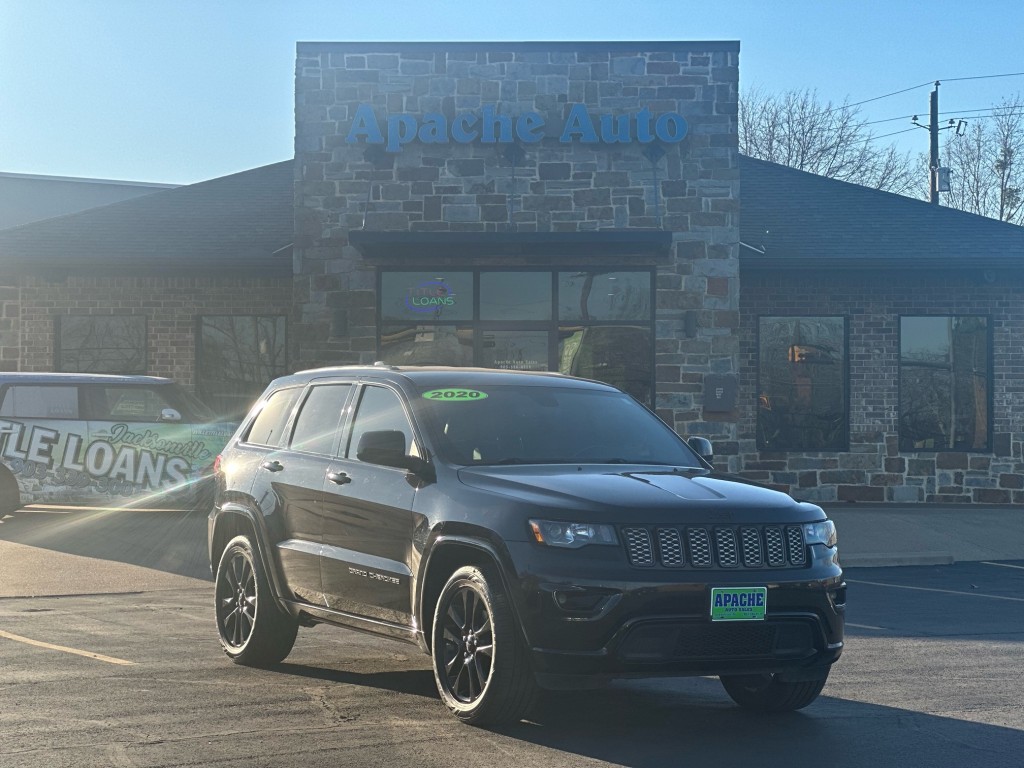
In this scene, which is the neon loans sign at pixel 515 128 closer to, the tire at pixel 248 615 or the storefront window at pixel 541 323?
the storefront window at pixel 541 323

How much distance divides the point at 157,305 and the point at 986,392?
12984mm

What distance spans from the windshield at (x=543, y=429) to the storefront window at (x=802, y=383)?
14.0 metres

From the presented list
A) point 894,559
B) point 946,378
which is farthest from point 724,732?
point 946,378

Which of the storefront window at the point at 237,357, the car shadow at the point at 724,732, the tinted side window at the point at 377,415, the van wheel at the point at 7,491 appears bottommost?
the car shadow at the point at 724,732

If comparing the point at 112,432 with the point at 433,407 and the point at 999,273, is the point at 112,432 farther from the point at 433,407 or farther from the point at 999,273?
the point at 999,273

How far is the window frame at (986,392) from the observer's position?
22.0 meters

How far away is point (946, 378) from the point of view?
2223 cm

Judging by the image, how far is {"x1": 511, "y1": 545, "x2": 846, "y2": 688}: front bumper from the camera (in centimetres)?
642

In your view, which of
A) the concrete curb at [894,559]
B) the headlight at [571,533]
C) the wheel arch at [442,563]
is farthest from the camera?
the concrete curb at [894,559]

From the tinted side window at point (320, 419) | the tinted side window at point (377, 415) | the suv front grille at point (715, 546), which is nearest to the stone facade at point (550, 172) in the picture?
the tinted side window at point (320, 419)

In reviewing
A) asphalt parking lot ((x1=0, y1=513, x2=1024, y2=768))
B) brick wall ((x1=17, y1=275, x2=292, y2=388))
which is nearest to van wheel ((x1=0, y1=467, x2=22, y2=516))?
brick wall ((x1=17, y1=275, x2=292, y2=388))

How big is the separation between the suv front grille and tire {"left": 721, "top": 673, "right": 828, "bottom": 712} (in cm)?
73

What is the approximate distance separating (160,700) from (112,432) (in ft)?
37.9

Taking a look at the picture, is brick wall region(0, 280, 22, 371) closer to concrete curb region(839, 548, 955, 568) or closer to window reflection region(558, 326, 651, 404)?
window reflection region(558, 326, 651, 404)
